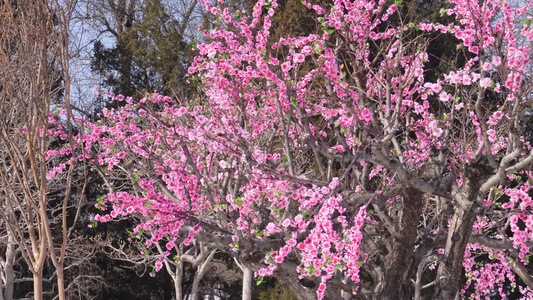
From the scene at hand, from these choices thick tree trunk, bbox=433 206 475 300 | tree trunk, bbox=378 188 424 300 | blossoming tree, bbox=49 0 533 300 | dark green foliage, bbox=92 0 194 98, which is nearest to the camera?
blossoming tree, bbox=49 0 533 300

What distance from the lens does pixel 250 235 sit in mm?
4941

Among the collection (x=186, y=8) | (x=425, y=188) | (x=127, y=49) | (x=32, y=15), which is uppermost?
(x=186, y=8)

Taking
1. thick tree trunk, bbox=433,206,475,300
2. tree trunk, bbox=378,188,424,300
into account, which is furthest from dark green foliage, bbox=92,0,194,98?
thick tree trunk, bbox=433,206,475,300

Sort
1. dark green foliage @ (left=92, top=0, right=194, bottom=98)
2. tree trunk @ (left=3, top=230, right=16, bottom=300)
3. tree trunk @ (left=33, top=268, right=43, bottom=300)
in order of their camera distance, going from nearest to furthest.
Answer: tree trunk @ (left=33, top=268, right=43, bottom=300), tree trunk @ (left=3, top=230, right=16, bottom=300), dark green foliage @ (left=92, top=0, right=194, bottom=98)

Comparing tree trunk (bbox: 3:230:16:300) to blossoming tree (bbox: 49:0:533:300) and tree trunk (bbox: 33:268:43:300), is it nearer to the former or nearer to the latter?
Answer: blossoming tree (bbox: 49:0:533:300)

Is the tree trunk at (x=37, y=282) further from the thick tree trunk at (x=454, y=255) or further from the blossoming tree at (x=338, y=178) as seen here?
the thick tree trunk at (x=454, y=255)

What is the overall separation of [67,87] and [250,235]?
231 cm

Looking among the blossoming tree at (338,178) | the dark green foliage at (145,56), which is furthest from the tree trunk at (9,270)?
the dark green foliage at (145,56)

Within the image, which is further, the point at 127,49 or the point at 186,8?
the point at 186,8

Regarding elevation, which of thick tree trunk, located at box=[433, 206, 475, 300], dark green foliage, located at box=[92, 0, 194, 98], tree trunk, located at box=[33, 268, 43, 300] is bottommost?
tree trunk, located at box=[33, 268, 43, 300]

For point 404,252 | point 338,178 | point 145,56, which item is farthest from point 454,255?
point 145,56

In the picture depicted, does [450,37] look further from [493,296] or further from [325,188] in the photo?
[325,188]

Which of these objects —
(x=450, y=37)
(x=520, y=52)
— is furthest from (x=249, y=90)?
(x=450, y=37)

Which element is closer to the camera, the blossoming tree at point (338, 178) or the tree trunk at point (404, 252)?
the blossoming tree at point (338, 178)
